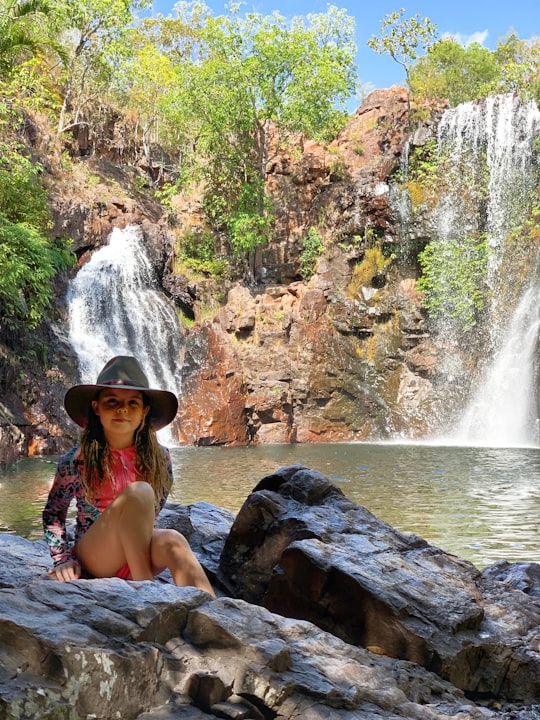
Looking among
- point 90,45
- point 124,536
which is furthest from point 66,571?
point 90,45

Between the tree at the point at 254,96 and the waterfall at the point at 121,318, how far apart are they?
3.91 metres

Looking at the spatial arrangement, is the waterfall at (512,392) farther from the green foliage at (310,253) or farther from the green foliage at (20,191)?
the green foliage at (20,191)

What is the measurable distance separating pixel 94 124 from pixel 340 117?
36.8 ft

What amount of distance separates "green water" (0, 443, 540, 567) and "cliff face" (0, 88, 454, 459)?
3.14 m

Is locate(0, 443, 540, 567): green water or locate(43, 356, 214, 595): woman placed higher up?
locate(43, 356, 214, 595): woman

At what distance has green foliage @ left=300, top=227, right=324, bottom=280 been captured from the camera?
26281 millimetres

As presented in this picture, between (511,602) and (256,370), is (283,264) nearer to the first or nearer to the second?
(256,370)

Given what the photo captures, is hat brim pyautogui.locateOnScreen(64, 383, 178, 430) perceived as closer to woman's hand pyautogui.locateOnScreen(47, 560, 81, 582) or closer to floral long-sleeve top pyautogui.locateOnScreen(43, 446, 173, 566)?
floral long-sleeve top pyautogui.locateOnScreen(43, 446, 173, 566)

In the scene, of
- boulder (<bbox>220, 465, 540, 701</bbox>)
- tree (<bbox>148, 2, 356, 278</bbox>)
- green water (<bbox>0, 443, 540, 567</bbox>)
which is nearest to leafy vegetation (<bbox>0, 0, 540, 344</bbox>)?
tree (<bbox>148, 2, 356, 278</bbox>)

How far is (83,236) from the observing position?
78.7 ft

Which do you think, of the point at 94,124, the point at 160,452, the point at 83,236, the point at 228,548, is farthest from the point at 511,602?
the point at 94,124

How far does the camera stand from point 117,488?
3557 mm

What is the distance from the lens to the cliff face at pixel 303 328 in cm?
2177

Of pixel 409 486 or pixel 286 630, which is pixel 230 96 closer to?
pixel 409 486
